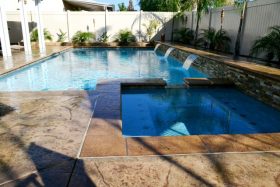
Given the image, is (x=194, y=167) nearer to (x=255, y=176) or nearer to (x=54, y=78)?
(x=255, y=176)

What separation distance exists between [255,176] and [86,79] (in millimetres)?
6952

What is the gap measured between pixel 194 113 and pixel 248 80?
6.21 feet

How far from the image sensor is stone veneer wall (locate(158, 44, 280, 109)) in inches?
202

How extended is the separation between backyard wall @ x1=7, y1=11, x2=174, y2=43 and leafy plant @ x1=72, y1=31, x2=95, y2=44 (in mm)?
436

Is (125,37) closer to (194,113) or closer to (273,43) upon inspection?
(273,43)

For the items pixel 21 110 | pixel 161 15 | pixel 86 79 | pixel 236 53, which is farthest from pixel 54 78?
pixel 161 15

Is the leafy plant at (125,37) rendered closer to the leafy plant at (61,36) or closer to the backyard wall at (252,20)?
the leafy plant at (61,36)

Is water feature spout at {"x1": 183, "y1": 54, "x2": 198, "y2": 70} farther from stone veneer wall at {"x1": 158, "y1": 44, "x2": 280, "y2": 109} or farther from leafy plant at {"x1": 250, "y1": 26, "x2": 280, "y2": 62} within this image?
leafy plant at {"x1": 250, "y1": 26, "x2": 280, "y2": 62}

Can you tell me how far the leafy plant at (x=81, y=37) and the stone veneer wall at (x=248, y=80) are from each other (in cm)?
1157

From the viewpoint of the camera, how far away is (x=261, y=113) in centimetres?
510

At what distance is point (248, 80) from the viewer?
239 inches

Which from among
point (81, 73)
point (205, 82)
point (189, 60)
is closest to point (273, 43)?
point (205, 82)

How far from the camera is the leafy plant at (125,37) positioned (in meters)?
18.6

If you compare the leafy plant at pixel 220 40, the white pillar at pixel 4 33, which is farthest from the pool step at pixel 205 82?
the white pillar at pixel 4 33
